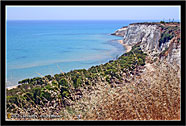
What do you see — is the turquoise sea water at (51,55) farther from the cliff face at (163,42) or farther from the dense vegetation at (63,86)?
the cliff face at (163,42)

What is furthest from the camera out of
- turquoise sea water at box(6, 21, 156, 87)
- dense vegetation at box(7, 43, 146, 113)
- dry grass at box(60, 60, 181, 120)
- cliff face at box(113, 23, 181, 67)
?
turquoise sea water at box(6, 21, 156, 87)

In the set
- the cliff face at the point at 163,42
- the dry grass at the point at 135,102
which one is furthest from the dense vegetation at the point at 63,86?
the cliff face at the point at 163,42

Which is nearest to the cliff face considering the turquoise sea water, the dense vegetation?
the dense vegetation

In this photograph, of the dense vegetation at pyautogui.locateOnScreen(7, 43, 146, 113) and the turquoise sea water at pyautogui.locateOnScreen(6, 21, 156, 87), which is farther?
the turquoise sea water at pyautogui.locateOnScreen(6, 21, 156, 87)

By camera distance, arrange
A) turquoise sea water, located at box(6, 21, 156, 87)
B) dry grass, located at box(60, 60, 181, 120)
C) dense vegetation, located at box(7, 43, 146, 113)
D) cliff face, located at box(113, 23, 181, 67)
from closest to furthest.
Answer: dry grass, located at box(60, 60, 181, 120) < dense vegetation, located at box(7, 43, 146, 113) < cliff face, located at box(113, 23, 181, 67) < turquoise sea water, located at box(6, 21, 156, 87)

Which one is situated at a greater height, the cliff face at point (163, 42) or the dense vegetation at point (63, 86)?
the cliff face at point (163, 42)

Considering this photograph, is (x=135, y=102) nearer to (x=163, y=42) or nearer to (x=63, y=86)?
(x=63, y=86)

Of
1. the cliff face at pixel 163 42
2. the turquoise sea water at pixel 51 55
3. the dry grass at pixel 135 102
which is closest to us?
the dry grass at pixel 135 102

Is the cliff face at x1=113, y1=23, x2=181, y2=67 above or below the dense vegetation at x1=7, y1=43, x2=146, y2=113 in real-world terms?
above

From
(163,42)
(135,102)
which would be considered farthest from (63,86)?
(163,42)

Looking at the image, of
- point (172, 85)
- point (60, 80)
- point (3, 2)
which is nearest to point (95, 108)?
point (172, 85)

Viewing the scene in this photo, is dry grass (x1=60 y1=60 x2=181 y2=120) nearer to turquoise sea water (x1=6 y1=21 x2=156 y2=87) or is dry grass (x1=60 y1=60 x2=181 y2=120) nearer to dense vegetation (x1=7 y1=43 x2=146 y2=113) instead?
dense vegetation (x1=7 y1=43 x2=146 y2=113)
